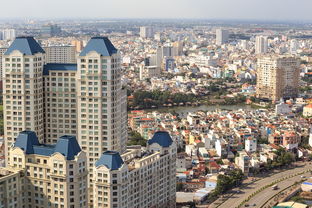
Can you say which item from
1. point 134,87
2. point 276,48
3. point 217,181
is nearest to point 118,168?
point 217,181

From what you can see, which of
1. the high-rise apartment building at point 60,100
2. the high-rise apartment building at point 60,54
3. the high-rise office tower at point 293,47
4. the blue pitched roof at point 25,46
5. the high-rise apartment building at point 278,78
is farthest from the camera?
the high-rise office tower at point 293,47

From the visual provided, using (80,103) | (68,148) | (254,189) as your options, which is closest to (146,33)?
(254,189)

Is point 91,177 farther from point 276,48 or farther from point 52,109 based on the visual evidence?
point 276,48

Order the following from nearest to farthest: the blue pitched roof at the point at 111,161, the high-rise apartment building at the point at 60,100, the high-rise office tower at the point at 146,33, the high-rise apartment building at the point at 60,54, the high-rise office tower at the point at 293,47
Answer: the blue pitched roof at the point at 111,161, the high-rise apartment building at the point at 60,100, the high-rise apartment building at the point at 60,54, the high-rise office tower at the point at 293,47, the high-rise office tower at the point at 146,33

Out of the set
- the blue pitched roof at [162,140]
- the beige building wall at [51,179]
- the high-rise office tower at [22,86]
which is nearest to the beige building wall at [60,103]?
the high-rise office tower at [22,86]

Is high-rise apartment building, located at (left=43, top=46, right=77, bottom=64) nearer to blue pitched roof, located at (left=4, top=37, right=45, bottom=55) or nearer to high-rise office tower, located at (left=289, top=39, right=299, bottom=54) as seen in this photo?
blue pitched roof, located at (left=4, top=37, right=45, bottom=55)

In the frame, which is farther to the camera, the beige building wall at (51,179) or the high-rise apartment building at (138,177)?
the high-rise apartment building at (138,177)

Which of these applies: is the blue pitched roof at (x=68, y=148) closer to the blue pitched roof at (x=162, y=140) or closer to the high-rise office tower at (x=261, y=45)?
the blue pitched roof at (x=162, y=140)

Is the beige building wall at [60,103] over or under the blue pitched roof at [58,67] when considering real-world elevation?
under
